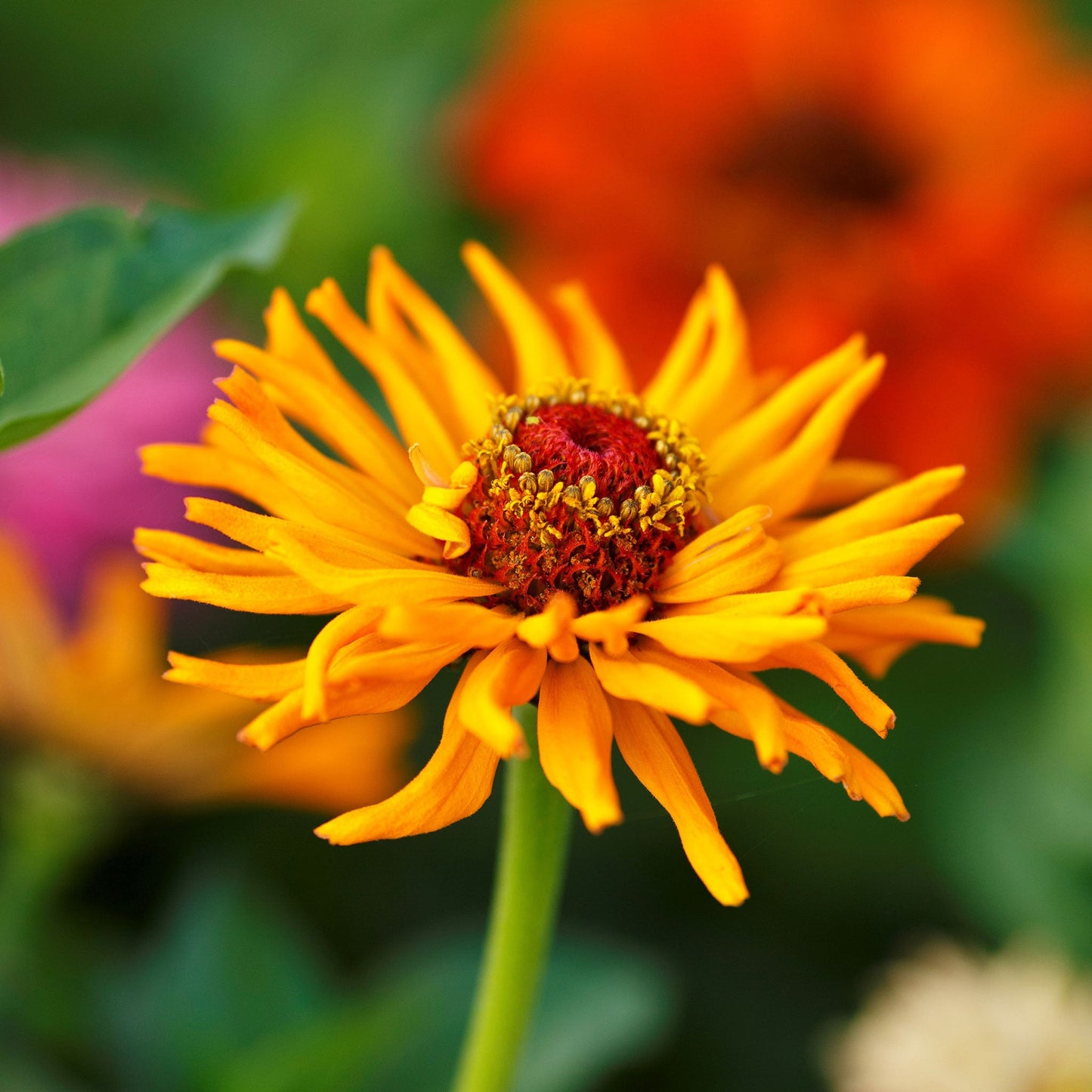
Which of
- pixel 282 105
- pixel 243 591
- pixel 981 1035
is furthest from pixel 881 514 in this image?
pixel 282 105

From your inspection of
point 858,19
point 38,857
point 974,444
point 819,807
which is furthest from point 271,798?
point 858,19

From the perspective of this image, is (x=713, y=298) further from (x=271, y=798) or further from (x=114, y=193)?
(x=114, y=193)

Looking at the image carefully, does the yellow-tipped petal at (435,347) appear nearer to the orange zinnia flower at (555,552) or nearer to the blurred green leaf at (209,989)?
the orange zinnia flower at (555,552)

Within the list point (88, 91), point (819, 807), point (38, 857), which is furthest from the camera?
point (88, 91)

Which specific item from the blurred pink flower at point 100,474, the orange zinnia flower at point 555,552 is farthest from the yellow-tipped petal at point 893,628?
the blurred pink flower at point 100,474

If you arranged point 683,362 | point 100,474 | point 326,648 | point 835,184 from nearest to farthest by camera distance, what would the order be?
point 326,648, point 683,362, point 100,474, point 835,184

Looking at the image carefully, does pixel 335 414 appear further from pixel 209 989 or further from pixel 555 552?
pixel 209 989
